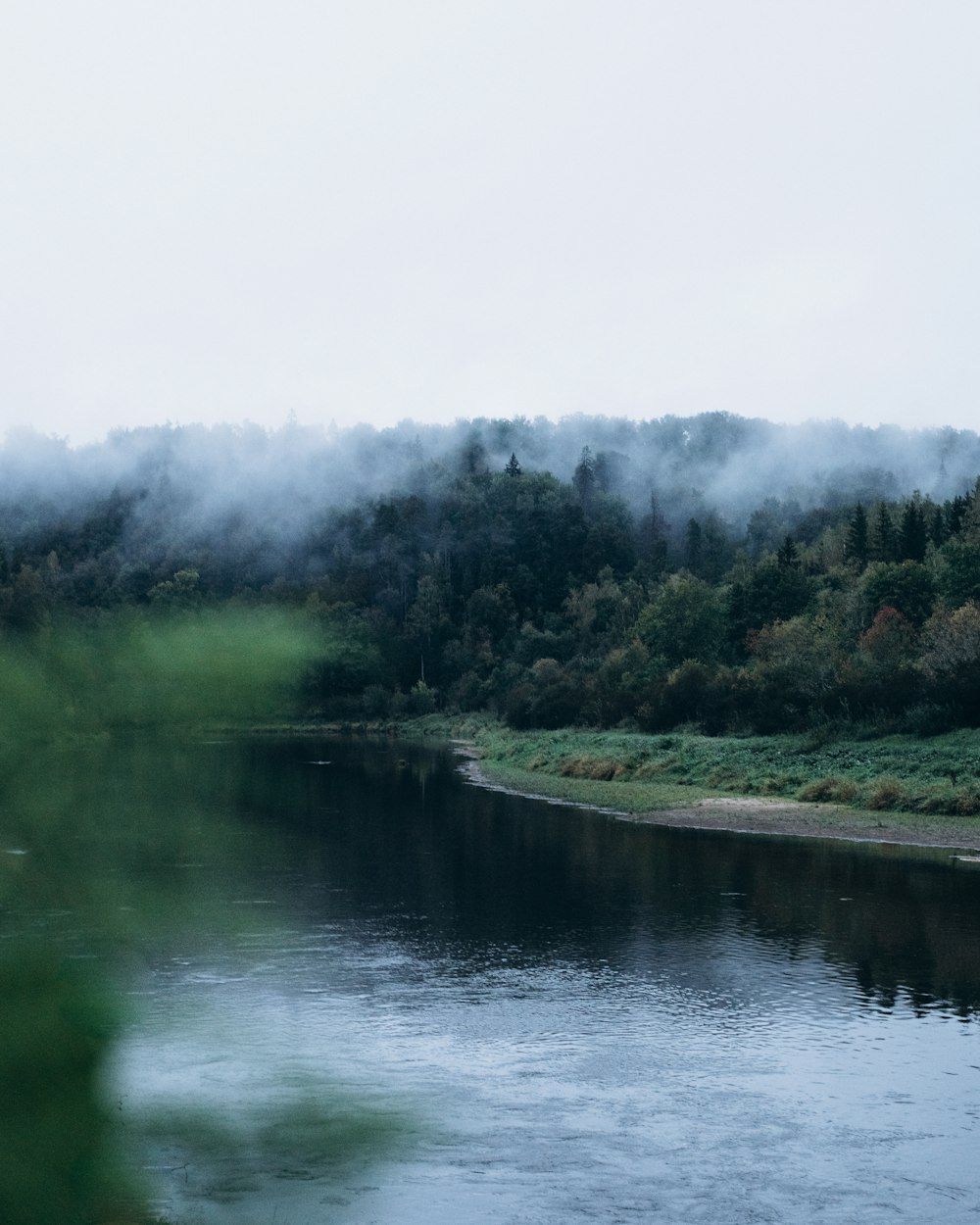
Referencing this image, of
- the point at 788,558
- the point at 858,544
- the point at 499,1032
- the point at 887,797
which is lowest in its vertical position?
the point at 887,797

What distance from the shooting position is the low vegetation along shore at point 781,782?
4128cm

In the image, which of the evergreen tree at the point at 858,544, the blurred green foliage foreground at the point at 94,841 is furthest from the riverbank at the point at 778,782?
the evergreen tree at the point at 858,544

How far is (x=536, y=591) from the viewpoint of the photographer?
166750 mm

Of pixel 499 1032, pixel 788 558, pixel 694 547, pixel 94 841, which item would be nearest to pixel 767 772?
pixel 94 841

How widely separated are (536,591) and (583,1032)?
484 ft

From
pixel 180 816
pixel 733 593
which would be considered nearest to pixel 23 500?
pixel 733 593

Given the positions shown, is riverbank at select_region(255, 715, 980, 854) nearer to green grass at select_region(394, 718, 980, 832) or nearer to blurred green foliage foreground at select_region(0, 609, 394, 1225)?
green grass at select_region(394, 718, 980, 832)

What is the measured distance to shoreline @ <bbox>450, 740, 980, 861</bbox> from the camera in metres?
38.2

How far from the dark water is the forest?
950 inches

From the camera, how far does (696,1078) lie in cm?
1722

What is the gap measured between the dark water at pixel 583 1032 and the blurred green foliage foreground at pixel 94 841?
27.6 inches

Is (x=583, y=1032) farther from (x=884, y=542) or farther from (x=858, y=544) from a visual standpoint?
(x=858, y=544)

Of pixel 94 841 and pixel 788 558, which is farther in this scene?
pixel 788 558

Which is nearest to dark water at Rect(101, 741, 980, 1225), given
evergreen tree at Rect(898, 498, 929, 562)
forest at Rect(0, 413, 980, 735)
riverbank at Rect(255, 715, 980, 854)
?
riverbank at Rect(255, 715, 980, 854)
